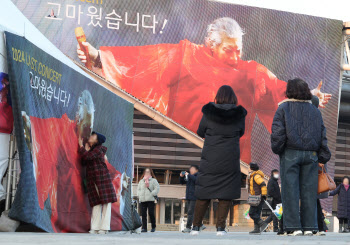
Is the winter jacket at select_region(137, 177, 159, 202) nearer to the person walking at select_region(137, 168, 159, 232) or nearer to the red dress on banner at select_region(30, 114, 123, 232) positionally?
the person walking at select_region(137, 168, 159, 232)

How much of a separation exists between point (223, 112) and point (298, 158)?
906mm

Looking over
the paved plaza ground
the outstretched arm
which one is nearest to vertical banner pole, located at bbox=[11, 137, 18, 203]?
the paved plaza ground

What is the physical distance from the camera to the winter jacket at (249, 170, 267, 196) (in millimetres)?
9711

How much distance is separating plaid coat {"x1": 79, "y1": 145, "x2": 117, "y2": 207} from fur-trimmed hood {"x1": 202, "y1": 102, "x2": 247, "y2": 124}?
5.91 feet

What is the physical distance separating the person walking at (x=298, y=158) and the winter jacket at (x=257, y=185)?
143 inches

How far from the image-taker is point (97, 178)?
7785mm

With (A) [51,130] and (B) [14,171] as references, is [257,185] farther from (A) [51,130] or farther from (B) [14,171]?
(B) [14,171]

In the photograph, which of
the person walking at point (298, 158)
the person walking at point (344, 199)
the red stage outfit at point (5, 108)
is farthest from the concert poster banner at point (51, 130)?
the person walking at point (344, 199)

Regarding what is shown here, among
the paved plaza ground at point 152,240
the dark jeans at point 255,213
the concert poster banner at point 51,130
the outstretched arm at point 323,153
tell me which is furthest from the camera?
the dark jeans at point 255,213

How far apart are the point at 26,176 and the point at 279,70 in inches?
1205

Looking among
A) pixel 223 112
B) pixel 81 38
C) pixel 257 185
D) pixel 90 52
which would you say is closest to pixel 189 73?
pixel 90 52

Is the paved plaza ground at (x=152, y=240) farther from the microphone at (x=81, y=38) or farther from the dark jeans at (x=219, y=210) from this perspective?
the microphone at (x=81, y=38)

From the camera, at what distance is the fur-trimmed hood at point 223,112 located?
6418mm

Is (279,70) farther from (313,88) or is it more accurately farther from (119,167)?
(119,167)
